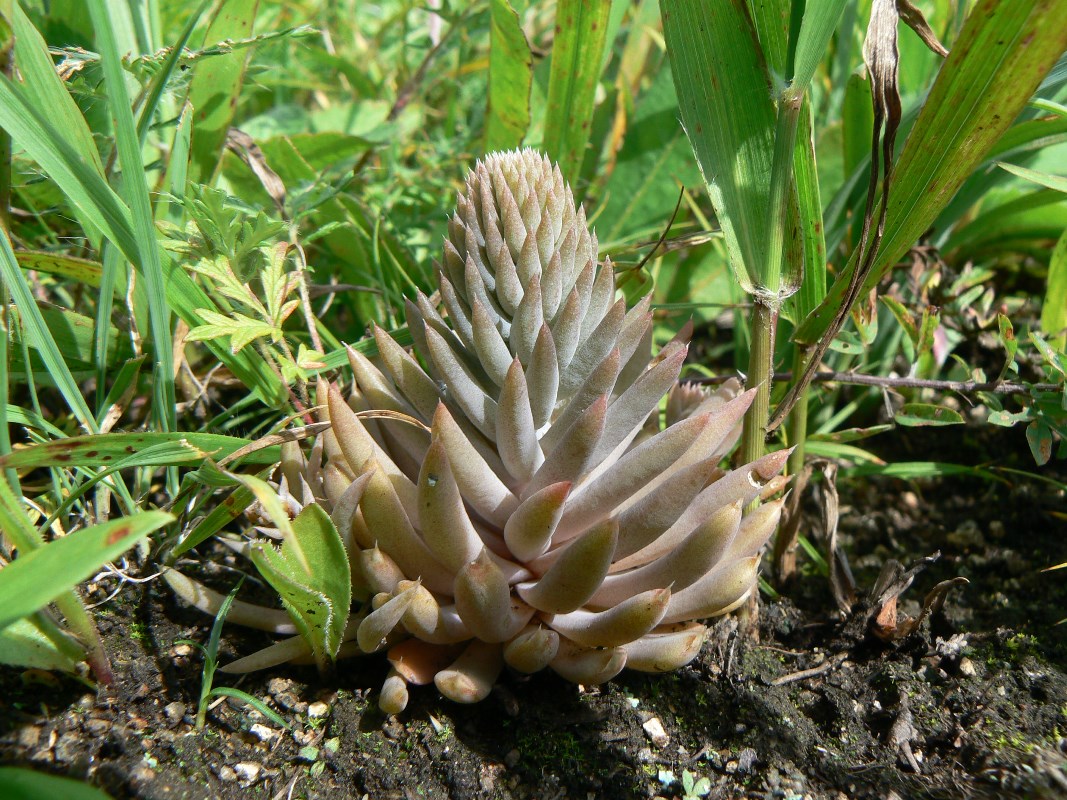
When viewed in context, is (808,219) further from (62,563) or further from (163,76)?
(62,563)

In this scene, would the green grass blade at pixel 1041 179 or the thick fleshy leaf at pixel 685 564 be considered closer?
the thick fleshy leaf at pixel 685 564

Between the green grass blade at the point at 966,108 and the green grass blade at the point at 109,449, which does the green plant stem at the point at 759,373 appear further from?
the green grass blade at the point at 109,449

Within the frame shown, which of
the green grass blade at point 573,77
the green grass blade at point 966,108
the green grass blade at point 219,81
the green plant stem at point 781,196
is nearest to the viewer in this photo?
the green grass blade at point 966,108

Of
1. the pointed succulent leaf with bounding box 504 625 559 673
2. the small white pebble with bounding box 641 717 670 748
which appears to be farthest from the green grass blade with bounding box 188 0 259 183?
the small white pebble with bounding box 641 717 670 748

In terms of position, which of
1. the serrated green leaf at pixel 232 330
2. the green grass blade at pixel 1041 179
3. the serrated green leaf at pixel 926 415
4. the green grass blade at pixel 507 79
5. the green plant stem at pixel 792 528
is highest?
the green grass blade at pixel 507 79

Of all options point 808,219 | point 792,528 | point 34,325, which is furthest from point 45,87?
point 792,528

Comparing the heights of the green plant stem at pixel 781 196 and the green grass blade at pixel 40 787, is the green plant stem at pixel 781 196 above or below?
above

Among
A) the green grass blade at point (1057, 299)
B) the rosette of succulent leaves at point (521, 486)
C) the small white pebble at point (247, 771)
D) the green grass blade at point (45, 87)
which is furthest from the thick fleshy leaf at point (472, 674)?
the green grass blade at point (1057, 299)
